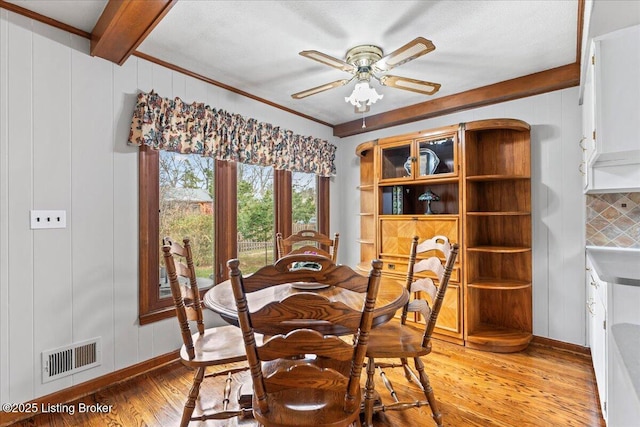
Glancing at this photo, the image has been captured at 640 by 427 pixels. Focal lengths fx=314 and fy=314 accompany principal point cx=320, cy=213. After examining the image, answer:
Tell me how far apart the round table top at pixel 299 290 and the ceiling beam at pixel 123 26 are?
5.24 feet

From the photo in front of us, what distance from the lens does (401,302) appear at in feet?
5.51

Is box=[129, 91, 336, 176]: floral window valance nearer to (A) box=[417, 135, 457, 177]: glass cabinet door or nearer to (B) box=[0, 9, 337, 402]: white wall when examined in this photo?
(B) box=[0, 9, 337, 402]: white wall

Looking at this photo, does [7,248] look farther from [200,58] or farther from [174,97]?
[200,58]

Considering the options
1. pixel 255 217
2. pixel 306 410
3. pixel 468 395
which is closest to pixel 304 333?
pixel 306 410

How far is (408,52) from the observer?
6.33 ft

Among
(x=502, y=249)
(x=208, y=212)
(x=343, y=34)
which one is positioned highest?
(x=343, y=34)

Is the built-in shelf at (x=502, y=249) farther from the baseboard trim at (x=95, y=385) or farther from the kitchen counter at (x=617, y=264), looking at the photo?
the baseboard trim at (x=95, y=385)

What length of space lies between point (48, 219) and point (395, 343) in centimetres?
229

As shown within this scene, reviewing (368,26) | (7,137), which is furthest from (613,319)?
(7,137)

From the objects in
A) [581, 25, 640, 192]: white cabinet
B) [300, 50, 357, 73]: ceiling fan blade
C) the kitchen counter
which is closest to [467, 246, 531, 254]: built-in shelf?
the kitchen counter

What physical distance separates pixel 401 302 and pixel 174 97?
7.92ft

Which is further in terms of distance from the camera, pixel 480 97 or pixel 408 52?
pixel 480 97

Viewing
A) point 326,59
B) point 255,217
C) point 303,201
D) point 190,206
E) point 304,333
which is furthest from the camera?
point 303,201

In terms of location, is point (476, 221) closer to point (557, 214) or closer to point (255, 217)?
point (557, 214)
